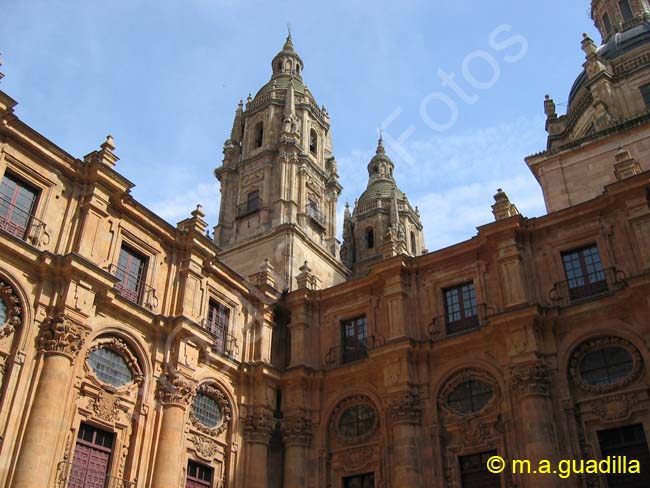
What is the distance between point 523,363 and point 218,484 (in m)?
10.5

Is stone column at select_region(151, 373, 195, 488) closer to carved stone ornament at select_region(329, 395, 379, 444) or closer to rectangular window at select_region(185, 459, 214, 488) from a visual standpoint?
rectangular window at select_region(185, 459, 214, 488)

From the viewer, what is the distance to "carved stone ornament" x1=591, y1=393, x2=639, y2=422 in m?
19.2

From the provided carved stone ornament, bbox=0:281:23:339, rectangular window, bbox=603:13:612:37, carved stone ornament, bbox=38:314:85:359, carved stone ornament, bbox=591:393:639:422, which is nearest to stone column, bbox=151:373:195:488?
carved stone ornament, bbox=38:314:85:359

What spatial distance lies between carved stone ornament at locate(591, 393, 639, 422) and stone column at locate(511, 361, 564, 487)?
1.34 meters

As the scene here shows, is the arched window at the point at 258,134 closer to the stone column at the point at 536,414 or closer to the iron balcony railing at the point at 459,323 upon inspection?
the iron balcony railing at the point at 459,323

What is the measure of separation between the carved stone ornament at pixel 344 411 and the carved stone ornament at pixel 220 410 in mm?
3807

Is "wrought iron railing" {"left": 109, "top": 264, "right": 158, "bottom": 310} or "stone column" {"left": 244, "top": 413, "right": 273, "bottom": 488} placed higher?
"wrought iron railing" {"left": 109, "top": 264, "right": 158, "bottom": 310}

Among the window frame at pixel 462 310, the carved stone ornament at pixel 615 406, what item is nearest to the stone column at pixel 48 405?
the window frame at pixel 462 310

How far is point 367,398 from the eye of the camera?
24.1m

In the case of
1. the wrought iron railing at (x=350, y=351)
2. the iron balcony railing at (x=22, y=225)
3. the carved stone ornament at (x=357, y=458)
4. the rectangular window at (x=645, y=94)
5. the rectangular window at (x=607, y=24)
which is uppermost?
the rectangular window at (x=607, y=24)

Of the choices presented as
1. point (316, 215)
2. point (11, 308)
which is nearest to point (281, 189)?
point (316, 215)

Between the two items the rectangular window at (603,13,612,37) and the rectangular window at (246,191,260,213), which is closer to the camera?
the rectangular window at (246,191,260,213)

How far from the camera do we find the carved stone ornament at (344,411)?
76.8ft

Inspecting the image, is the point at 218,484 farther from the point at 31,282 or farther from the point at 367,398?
the point at 31,282
